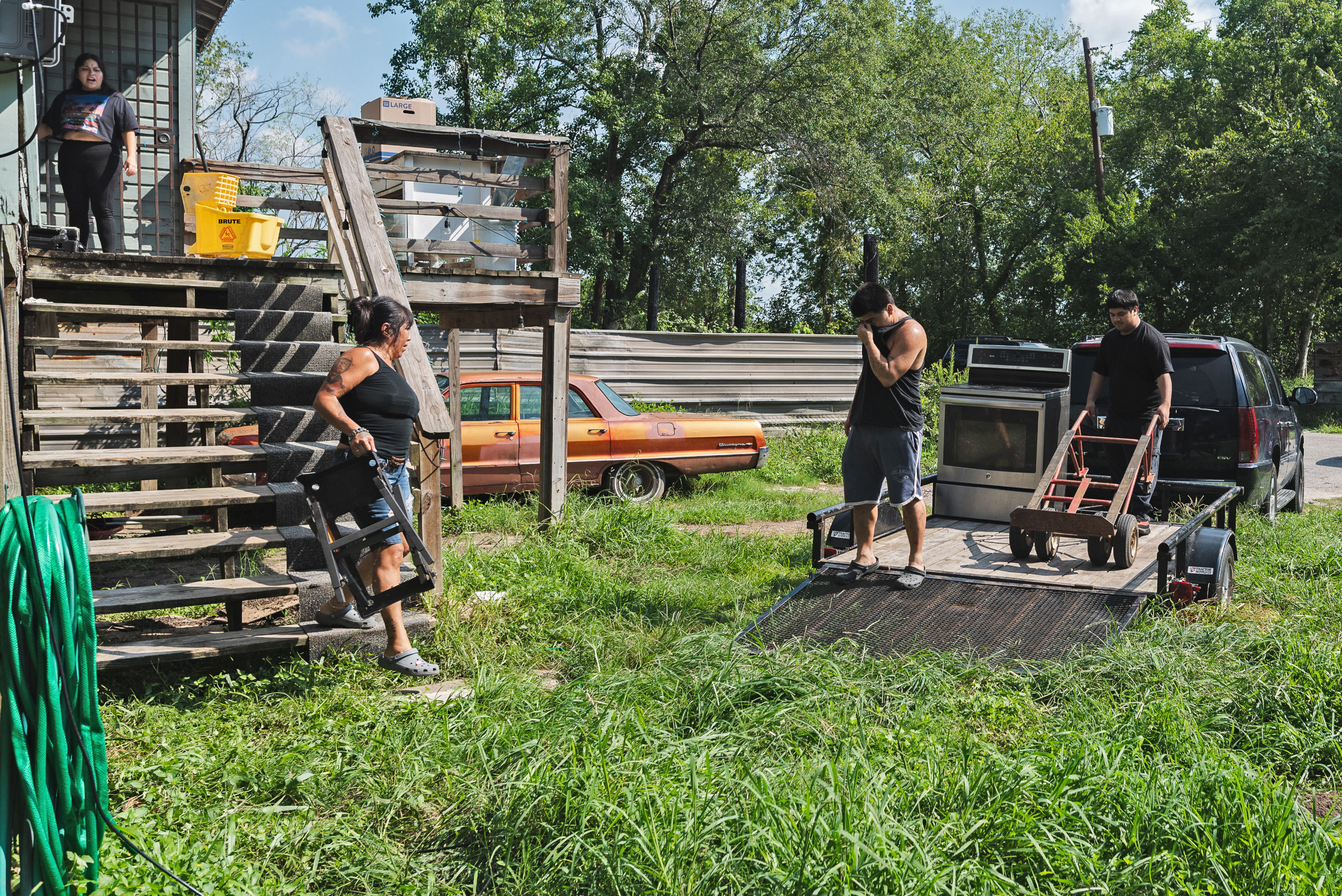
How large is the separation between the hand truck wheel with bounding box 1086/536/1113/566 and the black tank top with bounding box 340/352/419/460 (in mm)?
3919

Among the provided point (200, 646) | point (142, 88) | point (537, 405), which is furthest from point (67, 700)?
point (142, 88)

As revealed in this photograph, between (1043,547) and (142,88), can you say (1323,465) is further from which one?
(142,88)

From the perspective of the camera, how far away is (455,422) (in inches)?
392

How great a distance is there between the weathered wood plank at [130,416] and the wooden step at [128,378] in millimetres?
169

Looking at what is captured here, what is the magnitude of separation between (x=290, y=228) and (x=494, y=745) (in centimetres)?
621

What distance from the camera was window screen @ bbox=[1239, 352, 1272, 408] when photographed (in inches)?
313

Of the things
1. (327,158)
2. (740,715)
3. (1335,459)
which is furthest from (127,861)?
(1335,459)

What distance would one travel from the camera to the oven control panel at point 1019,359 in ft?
23.4

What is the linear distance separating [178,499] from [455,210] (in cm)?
372

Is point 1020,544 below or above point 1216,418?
below

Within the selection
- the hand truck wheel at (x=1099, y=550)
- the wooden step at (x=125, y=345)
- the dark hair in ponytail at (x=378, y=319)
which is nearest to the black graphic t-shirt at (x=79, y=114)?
the wooden step at (x=125, y=345)

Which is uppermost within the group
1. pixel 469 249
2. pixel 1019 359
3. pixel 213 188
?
pixel 213 188

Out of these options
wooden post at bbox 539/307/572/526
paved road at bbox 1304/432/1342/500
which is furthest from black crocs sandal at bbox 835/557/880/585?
paved road at bbox 1304/432/1342/500

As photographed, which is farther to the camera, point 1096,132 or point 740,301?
point 1096,132
